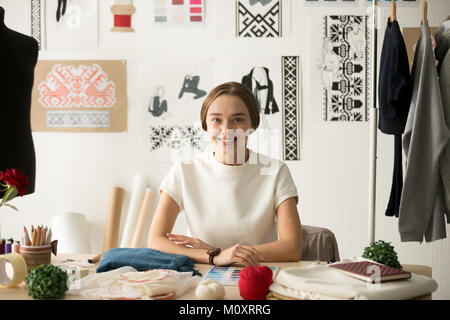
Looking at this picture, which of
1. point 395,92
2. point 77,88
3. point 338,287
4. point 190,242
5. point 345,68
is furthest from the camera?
point 77,88

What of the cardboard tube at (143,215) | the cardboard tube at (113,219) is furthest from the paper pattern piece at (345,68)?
the cardboard tube at (113,219)

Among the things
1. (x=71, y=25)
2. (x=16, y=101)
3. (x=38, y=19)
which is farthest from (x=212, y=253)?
(x=38, y=19)

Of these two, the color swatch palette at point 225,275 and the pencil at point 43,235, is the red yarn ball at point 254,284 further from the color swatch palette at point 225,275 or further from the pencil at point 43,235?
the pencil at point 43,235

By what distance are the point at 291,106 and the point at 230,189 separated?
150 centimetres

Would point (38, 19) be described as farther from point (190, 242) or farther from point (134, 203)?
point (190, 242)

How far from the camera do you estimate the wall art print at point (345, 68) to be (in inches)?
134

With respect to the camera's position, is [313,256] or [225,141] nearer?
[225,141]

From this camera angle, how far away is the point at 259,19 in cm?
343

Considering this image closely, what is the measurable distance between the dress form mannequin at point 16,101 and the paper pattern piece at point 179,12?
3.13ft

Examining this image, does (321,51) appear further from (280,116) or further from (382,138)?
(382,138)

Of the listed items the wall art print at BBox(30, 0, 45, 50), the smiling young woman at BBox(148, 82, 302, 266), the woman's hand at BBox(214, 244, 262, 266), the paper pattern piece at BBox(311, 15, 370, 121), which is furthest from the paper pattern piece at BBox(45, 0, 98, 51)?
the woman's hand at BBox(214, 244, 262, 266)

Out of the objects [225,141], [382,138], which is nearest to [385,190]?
[382,138]
